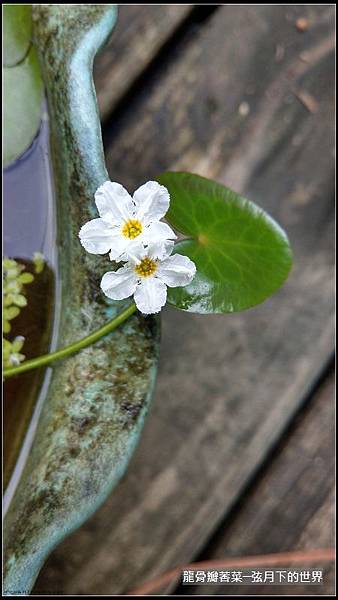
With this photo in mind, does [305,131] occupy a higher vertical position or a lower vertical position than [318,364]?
higher

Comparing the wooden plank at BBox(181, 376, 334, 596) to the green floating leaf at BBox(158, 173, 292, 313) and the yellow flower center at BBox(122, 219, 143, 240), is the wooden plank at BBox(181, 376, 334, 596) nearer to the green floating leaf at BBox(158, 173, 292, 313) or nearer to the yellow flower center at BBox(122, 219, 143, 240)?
the green floating leaf at BBox(158, 173, 292, 313)

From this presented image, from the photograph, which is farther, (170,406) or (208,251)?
(170,406)

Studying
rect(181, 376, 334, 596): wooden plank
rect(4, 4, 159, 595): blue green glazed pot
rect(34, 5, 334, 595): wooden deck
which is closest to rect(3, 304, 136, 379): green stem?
rect(4, 4, 159, 595): blue green glazed pot

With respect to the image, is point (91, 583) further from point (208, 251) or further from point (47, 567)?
point (208, 251)

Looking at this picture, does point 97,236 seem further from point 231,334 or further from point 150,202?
point 231,334

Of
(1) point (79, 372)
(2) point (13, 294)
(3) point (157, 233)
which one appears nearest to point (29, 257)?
(2) point (13, 294)

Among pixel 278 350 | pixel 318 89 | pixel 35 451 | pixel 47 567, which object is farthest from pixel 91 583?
pixel 318 89

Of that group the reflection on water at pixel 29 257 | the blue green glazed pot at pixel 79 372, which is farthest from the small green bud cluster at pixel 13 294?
the blue green glazed pot at pixel 79 372
